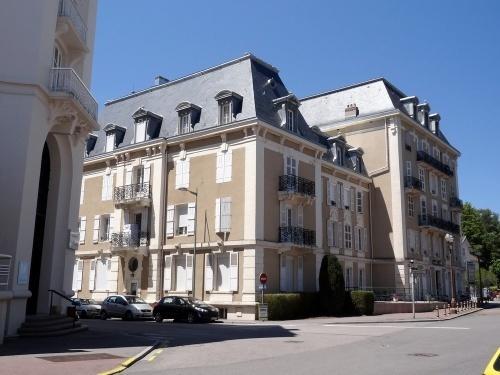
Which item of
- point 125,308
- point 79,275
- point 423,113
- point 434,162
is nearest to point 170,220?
point 125,308

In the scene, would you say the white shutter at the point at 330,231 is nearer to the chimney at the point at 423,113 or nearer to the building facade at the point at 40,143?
the chimney at the point at 423,113

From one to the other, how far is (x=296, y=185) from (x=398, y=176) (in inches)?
544

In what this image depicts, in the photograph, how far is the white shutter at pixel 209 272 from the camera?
30.8 metres

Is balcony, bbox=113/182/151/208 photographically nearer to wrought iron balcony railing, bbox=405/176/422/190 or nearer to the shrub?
the shrub

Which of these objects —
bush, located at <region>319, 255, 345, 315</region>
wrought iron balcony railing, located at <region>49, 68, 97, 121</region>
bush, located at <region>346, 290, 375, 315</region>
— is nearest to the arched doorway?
wrought iron balcony railing, located at <region>49, 68, 97, 121</region>

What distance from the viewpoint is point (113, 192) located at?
3675 cm

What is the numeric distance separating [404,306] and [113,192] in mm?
21864

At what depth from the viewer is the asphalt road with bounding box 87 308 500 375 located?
437 inches

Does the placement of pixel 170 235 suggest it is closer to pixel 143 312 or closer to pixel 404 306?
pixel 143 312

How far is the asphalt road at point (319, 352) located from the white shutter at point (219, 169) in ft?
41.4

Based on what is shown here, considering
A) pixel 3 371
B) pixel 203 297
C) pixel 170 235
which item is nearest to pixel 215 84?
pixel 170 235

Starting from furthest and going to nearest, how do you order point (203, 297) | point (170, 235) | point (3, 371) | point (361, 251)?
1. point (361, 251)
2. point (170, 235)
3. point (203, 297)
4. point (3, 371)

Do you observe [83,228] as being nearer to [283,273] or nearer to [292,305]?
[283,273]

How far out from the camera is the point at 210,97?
34.7m
